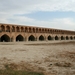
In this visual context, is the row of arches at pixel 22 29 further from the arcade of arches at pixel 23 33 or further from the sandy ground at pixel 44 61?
the sandy ground at pixel 44 61

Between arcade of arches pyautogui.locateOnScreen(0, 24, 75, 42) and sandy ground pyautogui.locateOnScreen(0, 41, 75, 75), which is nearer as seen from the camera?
sandy ground pyautogui.locateOnScreen(0, 41, 75, 75)

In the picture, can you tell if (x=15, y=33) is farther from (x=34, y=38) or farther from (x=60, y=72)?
(x=60, y=72)

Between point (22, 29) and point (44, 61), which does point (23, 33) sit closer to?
point (22, 29)

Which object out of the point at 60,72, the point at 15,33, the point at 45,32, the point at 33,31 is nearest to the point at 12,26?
the point at 15,33

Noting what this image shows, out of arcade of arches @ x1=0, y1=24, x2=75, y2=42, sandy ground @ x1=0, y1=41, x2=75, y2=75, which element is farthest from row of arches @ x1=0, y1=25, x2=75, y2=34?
sandy ground @ x1=0, y1=41, x2=75, y2=75

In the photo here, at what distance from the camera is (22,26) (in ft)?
130

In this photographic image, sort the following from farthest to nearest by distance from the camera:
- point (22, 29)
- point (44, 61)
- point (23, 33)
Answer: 1. point (22, 29)
2. point (23, 33)
3. point (44, 61)

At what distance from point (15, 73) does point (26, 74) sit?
420mm

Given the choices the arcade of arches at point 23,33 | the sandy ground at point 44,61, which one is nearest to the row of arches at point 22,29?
the arcade of arches at point 23,33

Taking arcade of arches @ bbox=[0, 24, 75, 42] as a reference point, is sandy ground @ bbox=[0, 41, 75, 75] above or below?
below

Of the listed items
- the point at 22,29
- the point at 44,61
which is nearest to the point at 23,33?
the point at 22,29

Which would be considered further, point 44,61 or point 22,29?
point 22,29

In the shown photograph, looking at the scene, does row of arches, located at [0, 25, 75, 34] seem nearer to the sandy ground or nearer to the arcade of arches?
the arcade of arches

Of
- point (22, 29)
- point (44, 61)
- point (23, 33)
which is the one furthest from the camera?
point (22, 29)
